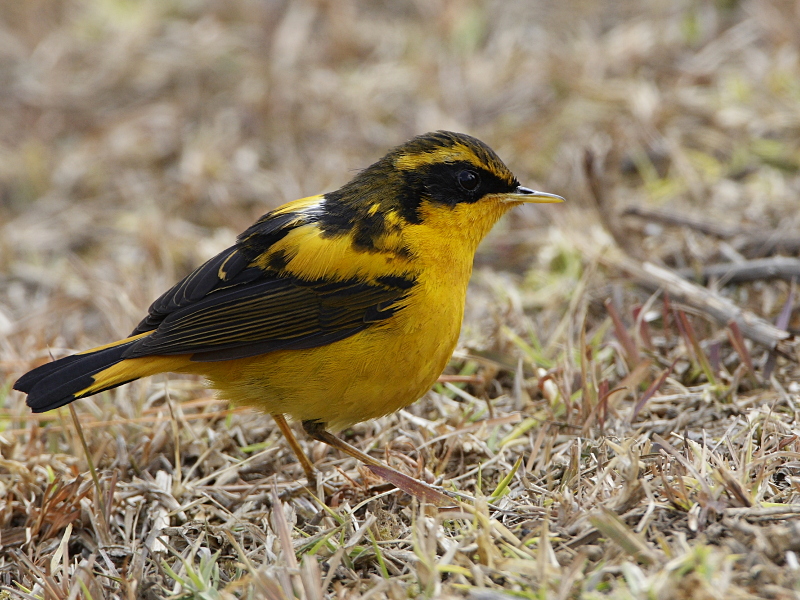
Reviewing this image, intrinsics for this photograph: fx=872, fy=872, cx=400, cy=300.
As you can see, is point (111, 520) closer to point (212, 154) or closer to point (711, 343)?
point (711, 343)

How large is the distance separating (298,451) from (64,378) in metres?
1.11

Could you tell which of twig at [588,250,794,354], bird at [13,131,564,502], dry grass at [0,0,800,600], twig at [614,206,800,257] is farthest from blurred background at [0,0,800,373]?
bird at [13,131,564,502]

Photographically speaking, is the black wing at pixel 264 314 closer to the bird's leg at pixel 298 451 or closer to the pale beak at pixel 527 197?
the bird's leg at pixel 298 451

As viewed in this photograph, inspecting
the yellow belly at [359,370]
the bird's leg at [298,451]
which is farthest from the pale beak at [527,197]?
the bird's leg at [298,451]

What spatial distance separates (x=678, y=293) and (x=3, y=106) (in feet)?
22.5

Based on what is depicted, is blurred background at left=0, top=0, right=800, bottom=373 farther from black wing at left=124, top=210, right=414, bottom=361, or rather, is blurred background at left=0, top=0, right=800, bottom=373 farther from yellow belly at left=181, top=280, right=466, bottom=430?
yellow belly at left=181, top=280, right=466, bottom=430

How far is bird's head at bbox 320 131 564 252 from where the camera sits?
13.7ft

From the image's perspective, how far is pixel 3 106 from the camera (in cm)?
858

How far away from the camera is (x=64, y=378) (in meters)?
3.83

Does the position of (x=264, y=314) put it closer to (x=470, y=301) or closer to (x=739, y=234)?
(x=470, y=301)

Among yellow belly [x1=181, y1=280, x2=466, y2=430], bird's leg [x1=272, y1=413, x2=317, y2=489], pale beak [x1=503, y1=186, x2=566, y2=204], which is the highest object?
pale beak [x1=503, y1=186, x2=566, y2=204]

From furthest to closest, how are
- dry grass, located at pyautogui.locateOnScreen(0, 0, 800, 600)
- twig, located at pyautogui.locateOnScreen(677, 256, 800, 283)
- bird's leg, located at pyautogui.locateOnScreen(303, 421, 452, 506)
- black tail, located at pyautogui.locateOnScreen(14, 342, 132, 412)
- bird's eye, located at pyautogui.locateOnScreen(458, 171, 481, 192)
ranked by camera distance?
twig, located at pyautogui.locateOnScreen(677, 256, 800, 283)
bird's eye, located at pyautogui.locateOnScreen(458, 171, 481, 192)
black tail, located at pyautogui.locateOnScreen(14, 342, 132, 412)
bird's leg, located at pyautogui.locateOnScreen(303, 421, 452, 506)
dry grass, located at pyautogui.locateOnScreen(0, 0, 800, 600)

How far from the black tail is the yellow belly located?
42 cm

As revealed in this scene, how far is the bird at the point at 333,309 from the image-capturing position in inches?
153
